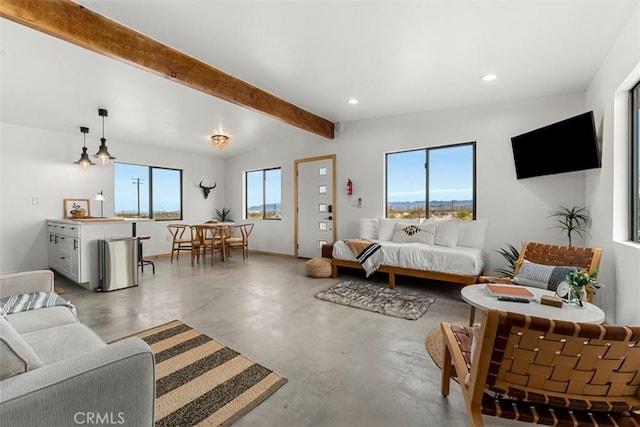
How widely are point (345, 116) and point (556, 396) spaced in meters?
4.67

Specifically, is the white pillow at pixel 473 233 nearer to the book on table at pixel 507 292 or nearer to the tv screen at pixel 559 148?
the tv screen at pixel 559 148

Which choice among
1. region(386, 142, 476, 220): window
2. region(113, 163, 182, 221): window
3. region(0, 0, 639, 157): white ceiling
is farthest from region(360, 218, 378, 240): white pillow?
region(113, 163, 182, 221): window

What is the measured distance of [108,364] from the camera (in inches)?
36.2

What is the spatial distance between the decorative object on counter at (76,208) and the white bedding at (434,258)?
16.9 ft

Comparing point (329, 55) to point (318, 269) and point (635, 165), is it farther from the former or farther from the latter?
point (318, 269)

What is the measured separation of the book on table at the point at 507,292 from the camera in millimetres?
1998

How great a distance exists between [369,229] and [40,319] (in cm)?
419

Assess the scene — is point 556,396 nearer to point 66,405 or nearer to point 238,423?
point 238,423

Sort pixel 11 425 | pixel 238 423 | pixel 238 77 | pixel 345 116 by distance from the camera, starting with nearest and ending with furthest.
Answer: pixel 11 425
pixel 238 423
pixel 238 77
pixel 345 116

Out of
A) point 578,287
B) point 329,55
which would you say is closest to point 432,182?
point 329,55

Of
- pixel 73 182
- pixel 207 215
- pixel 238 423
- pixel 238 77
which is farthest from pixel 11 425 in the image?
pixel 207 215

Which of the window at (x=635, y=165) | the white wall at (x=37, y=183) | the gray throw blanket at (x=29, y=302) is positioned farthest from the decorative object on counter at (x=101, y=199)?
the window at (x=635, y=165)

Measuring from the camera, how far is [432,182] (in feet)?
15.5

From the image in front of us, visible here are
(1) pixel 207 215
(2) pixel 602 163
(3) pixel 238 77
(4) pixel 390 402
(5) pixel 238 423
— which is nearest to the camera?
(5) pixel 238 423
